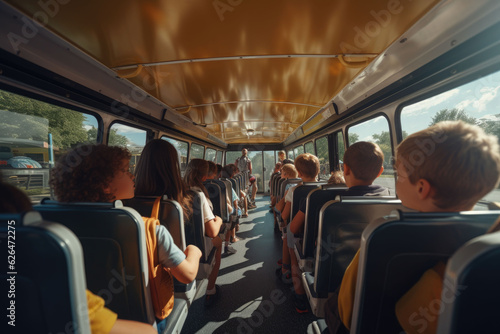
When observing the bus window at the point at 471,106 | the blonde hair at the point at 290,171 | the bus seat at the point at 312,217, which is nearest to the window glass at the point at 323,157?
the blonde hair at the point at 290,171

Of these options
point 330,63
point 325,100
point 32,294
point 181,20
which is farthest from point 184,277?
point 325,100

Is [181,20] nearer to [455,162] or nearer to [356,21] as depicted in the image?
[356,21]

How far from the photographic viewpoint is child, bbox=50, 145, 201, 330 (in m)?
1.17

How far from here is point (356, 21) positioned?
1.77 meters

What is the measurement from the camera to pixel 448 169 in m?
0.79

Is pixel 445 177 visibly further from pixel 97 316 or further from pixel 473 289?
pixel 97 316

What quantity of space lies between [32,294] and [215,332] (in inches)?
81.2

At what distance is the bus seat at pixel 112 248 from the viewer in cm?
106

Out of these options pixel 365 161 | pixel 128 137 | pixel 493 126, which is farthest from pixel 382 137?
pixel 128 137

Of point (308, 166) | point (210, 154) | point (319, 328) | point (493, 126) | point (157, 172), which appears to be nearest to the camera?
point (319, 328)

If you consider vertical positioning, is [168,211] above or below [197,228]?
above

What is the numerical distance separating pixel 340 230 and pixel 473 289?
1.02 m

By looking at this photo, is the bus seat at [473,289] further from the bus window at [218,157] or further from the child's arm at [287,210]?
the bus window at [218,157]

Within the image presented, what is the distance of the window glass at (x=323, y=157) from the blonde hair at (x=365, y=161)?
13.6 feet
